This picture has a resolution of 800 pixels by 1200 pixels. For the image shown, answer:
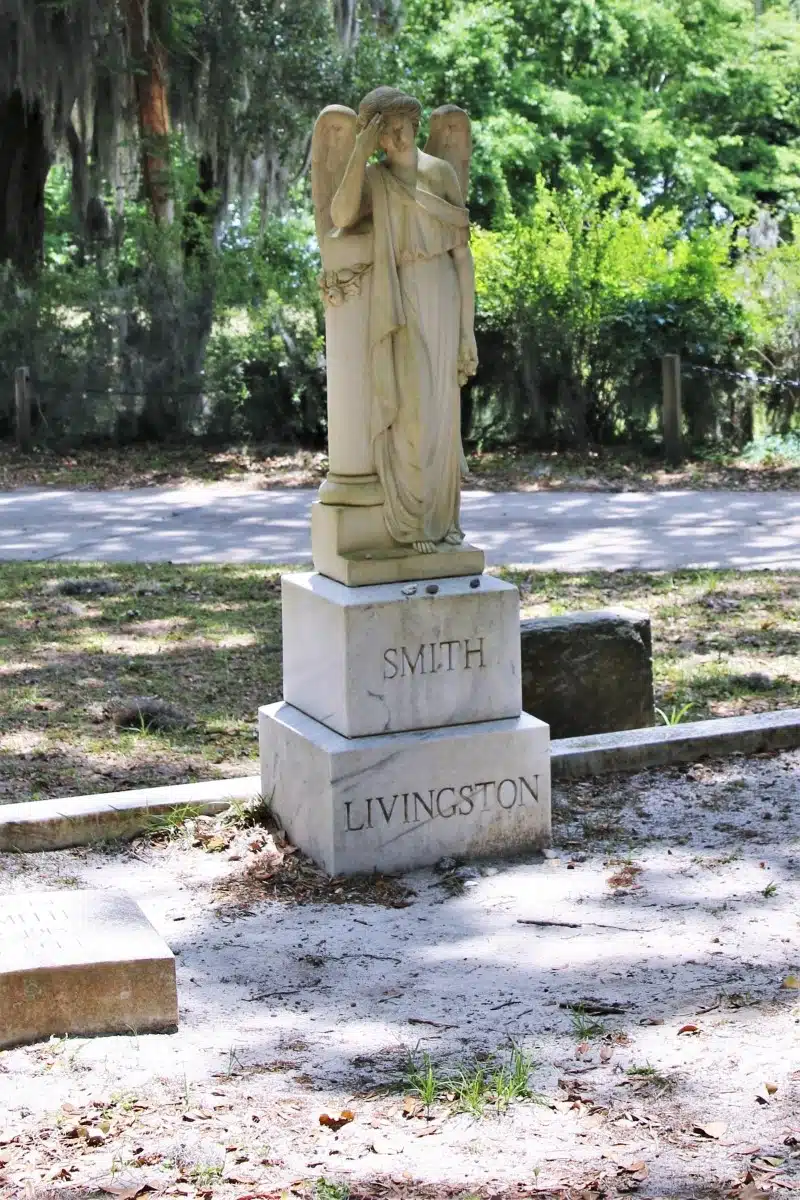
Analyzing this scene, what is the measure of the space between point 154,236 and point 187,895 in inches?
511

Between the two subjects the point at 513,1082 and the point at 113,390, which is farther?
the point at 113,390

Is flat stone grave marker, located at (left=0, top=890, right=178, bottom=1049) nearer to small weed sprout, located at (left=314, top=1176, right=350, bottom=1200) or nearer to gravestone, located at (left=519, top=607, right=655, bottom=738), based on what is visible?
small weed sprout, located at (left=314, top=1176, right=350, bottom=1200)

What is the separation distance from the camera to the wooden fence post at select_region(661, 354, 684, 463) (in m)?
15.3

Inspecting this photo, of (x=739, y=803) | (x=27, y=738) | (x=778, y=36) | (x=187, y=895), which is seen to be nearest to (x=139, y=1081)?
(x=187, y=895)

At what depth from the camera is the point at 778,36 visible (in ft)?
98.8

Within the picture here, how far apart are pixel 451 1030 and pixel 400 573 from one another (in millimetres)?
1769

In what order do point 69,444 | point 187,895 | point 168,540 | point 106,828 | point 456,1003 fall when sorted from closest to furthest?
point 456,1003
point 187,895
point 106,828
point 168,540
point 69,444

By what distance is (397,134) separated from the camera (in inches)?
201

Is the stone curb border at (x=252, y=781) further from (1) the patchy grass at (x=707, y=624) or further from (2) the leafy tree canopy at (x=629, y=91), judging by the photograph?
(2) the leafy tree canopy at (x=629, y=91)

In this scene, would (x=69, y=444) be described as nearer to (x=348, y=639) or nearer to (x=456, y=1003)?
(x=348, y=639)

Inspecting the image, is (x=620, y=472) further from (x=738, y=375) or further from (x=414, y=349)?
(x=414, y=349)

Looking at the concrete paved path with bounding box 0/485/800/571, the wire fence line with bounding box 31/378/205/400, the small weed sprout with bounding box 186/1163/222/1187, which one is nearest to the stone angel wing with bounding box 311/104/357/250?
the small weed sprout with bounding box 186/1163/222/1187

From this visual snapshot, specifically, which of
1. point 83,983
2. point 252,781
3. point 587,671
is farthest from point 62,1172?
point 587,671

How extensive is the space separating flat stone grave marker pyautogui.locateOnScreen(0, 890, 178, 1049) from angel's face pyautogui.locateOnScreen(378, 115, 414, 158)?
8.66 feet
